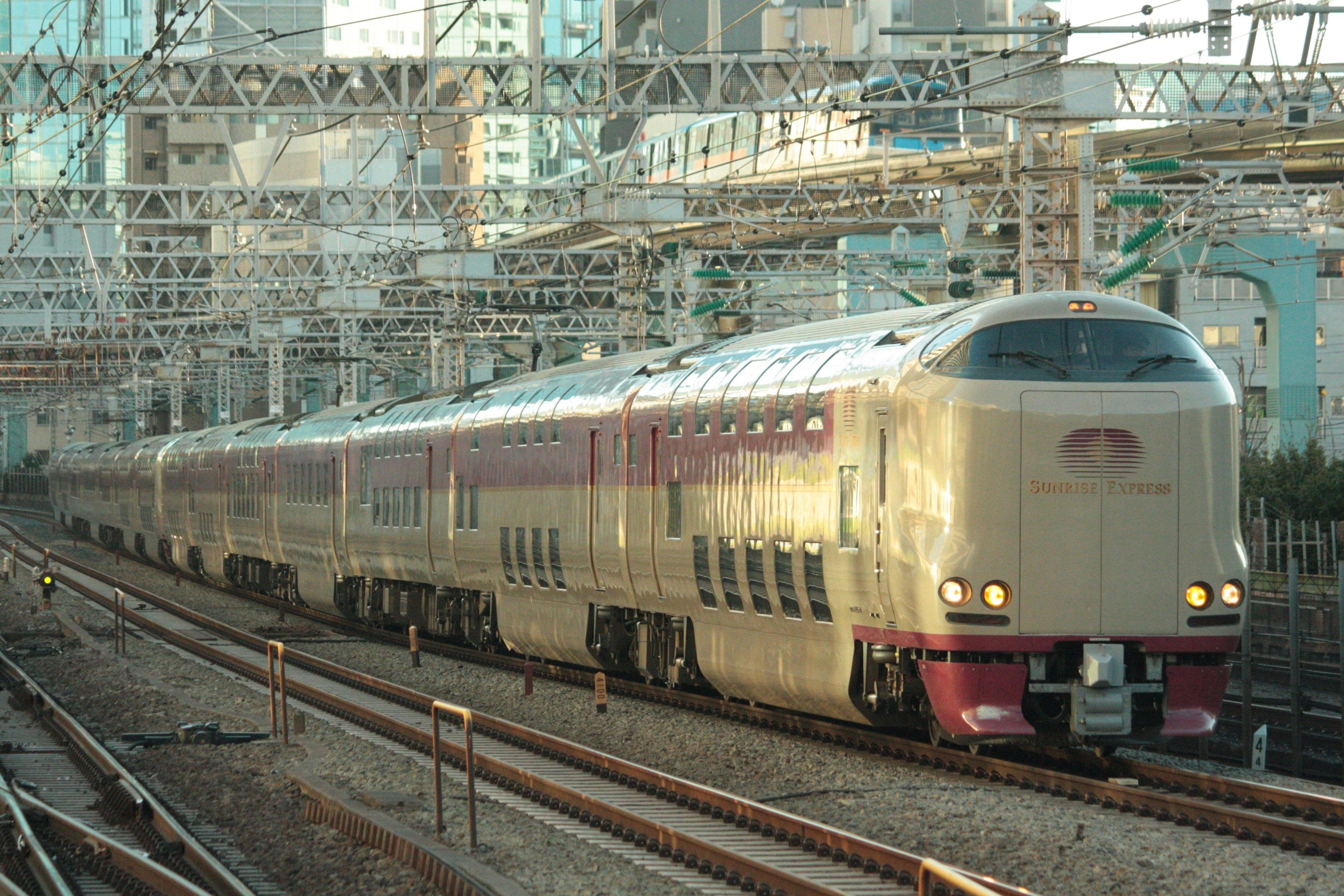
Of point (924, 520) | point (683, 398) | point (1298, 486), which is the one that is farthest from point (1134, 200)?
point (924, 520)

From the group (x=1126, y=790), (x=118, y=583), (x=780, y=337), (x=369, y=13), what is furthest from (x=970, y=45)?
(x=1126, y=790)

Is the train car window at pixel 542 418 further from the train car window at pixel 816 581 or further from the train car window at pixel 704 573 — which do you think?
the train car window at pixel 816 581

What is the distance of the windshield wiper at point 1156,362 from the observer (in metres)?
12.6

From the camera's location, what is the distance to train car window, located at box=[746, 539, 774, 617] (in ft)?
49.7

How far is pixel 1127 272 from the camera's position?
3209 centimetres

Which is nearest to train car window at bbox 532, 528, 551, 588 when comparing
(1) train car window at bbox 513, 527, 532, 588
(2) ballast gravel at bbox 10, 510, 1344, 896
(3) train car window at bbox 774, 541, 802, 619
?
(1) train car window at bbox 513, 527, 532, 588

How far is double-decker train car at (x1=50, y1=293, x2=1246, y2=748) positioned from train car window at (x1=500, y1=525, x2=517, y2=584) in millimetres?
1537

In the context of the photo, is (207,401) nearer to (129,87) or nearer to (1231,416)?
(129,87)

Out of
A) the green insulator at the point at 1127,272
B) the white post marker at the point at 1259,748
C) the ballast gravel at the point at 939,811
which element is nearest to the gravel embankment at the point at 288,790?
the ballast gravel at the point at 939,811

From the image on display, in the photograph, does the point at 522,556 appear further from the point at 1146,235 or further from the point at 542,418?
the point at 1146,235

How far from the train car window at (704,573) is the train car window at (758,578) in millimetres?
797

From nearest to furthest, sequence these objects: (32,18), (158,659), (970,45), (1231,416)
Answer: (1231,416) < (158,659) < (970,45) < (32,18)

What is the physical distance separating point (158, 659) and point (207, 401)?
70228 millimetres

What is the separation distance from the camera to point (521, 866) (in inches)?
419
